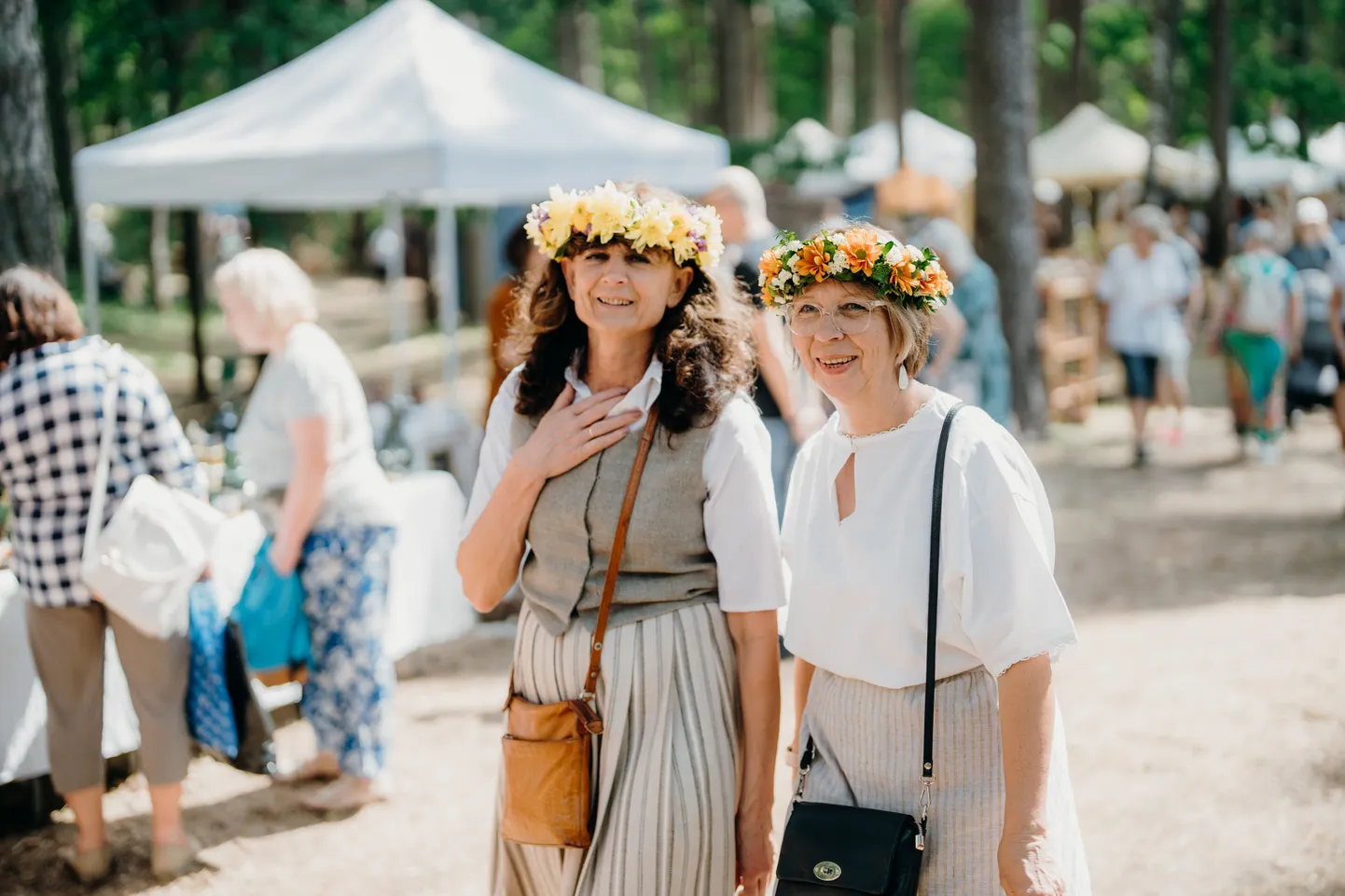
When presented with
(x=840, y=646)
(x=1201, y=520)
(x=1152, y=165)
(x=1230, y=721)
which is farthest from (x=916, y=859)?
(x=1152, y=165)

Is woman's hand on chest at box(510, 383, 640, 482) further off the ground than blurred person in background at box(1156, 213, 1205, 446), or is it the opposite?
woman's hand on chest at box(510, 383, 640, 482)

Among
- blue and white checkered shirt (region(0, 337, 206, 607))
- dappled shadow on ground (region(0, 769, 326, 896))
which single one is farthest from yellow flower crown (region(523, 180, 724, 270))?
dappled shadow on ground (region(0, 769, 326, 896))

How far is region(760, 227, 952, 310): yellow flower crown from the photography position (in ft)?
7.31

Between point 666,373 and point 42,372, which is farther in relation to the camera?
point 42,372

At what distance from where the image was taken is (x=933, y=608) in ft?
7.03

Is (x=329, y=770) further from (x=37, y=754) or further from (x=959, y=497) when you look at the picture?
(x=959, y=497)

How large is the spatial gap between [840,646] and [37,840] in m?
3.35

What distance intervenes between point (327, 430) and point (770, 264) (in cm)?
233

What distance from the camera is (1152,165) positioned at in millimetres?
18109

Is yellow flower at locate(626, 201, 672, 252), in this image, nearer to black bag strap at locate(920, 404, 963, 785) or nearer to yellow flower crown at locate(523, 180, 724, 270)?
yellow flower crown at locate(523, 180, 724, 270)

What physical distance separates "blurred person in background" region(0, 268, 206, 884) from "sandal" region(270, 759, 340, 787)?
2.58 feet

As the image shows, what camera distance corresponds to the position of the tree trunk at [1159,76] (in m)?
18.2

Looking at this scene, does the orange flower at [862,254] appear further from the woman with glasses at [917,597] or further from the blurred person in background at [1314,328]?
the blurred person in background at [1314,328]

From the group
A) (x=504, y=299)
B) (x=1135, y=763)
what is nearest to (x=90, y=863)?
(x=504, y=299)
